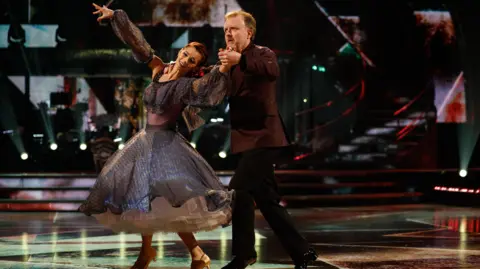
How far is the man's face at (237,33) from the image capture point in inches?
198

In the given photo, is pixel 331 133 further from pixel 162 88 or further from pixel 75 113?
pixel 162 88

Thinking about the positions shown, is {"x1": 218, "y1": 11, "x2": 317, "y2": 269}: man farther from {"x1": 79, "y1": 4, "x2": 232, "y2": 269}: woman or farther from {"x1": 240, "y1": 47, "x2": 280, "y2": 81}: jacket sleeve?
{"x1": 79, "y1": 4, "x2": 232, "y2": 269}: woman

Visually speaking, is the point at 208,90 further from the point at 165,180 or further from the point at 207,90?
the point at 165,180

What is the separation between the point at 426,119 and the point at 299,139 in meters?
2.46

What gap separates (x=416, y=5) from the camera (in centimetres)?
1691

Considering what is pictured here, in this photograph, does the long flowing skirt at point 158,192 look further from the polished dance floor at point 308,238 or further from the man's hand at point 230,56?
the polished dance floor at point 308,238

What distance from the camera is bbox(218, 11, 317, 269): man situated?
4.99 m

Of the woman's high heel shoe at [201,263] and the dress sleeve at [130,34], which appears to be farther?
the dress sleeve at [130,34]

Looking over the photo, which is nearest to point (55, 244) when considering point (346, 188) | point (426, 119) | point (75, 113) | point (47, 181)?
point (47, 181)

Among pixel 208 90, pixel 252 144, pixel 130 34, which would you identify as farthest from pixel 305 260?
pixel 130 34

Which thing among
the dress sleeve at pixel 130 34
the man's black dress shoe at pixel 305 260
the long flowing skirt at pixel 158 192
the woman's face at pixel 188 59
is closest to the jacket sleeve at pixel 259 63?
the woman's face at pixel 188 59

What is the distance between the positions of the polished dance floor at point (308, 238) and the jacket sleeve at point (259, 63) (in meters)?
1.47

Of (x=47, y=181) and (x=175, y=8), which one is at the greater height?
(x=175, y=8)

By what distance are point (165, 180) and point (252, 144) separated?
0.55 m
